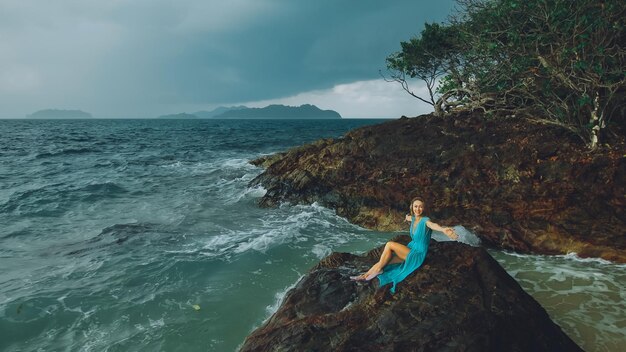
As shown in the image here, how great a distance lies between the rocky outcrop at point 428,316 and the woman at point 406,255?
164 millimetres

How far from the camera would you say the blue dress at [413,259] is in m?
6.73

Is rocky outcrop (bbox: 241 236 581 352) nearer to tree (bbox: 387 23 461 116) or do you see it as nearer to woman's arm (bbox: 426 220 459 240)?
woman's arm (bbox: 426 220 459 240)

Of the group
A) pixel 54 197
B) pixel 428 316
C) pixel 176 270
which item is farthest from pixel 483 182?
pixel 54 197

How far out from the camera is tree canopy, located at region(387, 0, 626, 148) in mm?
13609

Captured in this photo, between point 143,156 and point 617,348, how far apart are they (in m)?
43.2

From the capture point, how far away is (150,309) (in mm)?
9430

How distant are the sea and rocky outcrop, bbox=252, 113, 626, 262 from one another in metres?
0.84

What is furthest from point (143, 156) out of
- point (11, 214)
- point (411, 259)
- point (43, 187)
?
point (411, 259)

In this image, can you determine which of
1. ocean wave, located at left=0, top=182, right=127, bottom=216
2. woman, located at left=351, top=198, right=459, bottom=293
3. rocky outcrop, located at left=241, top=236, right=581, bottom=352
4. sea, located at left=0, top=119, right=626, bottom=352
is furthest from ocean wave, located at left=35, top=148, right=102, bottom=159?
woman, located at left=351, top=198, right=459, bottom=293

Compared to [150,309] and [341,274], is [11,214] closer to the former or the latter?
[150,309]

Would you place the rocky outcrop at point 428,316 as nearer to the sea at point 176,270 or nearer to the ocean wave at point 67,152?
the sea at point 176,270

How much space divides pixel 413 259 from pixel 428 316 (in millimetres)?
1228

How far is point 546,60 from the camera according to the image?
14.7 metres

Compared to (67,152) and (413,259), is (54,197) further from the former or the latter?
(67,152)
